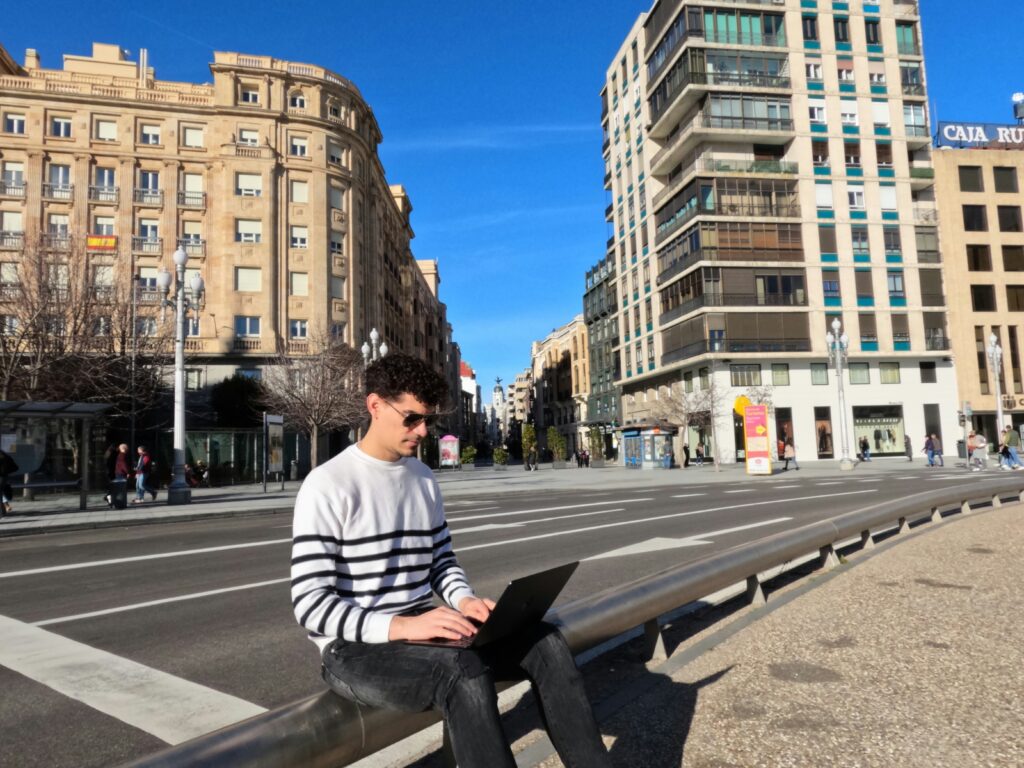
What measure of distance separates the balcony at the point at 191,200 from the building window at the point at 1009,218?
4996 centimetres

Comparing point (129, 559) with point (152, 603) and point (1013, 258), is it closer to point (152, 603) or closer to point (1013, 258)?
point (152, 603)

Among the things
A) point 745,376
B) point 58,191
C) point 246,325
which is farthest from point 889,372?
point 58,191

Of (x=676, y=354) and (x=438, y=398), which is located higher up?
(x=676, y=354)

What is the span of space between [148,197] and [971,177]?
51.4m

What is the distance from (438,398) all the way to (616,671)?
7.40ft

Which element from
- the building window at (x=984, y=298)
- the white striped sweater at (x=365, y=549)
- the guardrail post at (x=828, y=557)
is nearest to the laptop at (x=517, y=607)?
the white striped sweater at (x=365, y=549)

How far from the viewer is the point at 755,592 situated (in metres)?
5.43

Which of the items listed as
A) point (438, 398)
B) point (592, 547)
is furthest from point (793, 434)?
point (438, 398)

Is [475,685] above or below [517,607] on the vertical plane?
below

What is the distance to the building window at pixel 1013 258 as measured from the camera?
45438 mm

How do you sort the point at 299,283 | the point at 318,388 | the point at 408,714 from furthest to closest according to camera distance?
the point at 299,283 < the point at 318,388 < the point at 408,714

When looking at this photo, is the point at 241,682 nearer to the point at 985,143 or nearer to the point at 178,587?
the point at 178,587

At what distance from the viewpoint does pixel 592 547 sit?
8953 mm

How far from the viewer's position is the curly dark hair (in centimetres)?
257
